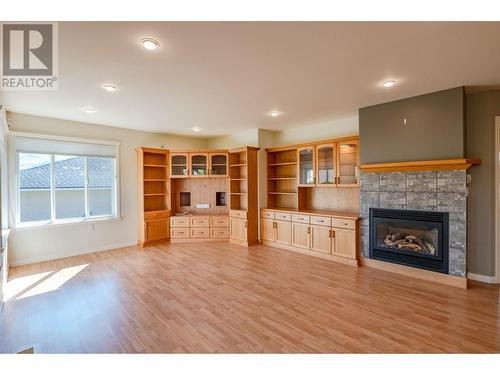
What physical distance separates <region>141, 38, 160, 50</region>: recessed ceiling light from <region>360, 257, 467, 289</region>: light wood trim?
14.0ft

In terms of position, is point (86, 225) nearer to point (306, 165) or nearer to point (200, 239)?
point (200, 239)

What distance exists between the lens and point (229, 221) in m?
6.17

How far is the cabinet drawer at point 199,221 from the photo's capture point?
614cm

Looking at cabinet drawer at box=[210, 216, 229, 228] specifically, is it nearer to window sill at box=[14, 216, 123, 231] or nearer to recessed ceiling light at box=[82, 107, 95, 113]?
window sill at box=[14, 216, 123, 231]

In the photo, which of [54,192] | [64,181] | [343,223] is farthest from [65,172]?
[343,223]

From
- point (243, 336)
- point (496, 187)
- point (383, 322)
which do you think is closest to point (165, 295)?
point (243, 336)

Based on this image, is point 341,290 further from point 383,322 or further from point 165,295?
point 165,295

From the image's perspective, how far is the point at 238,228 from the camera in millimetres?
5922

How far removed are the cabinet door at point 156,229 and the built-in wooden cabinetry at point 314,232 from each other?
Answer: 95.1 inches

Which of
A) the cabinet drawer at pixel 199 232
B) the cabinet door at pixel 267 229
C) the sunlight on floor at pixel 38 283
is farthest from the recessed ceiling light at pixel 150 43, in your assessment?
the cabinet drawer at pixel 199 232

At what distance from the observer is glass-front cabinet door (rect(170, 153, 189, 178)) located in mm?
6284

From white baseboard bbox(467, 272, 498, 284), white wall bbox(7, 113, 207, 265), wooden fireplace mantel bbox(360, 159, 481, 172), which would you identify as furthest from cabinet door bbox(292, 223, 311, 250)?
white wall bbox(7, 113, 207, 265)

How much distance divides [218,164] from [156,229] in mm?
2193

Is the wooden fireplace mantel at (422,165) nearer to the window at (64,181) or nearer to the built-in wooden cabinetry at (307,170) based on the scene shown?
the built-in wooden cabinetry at (307,170)
